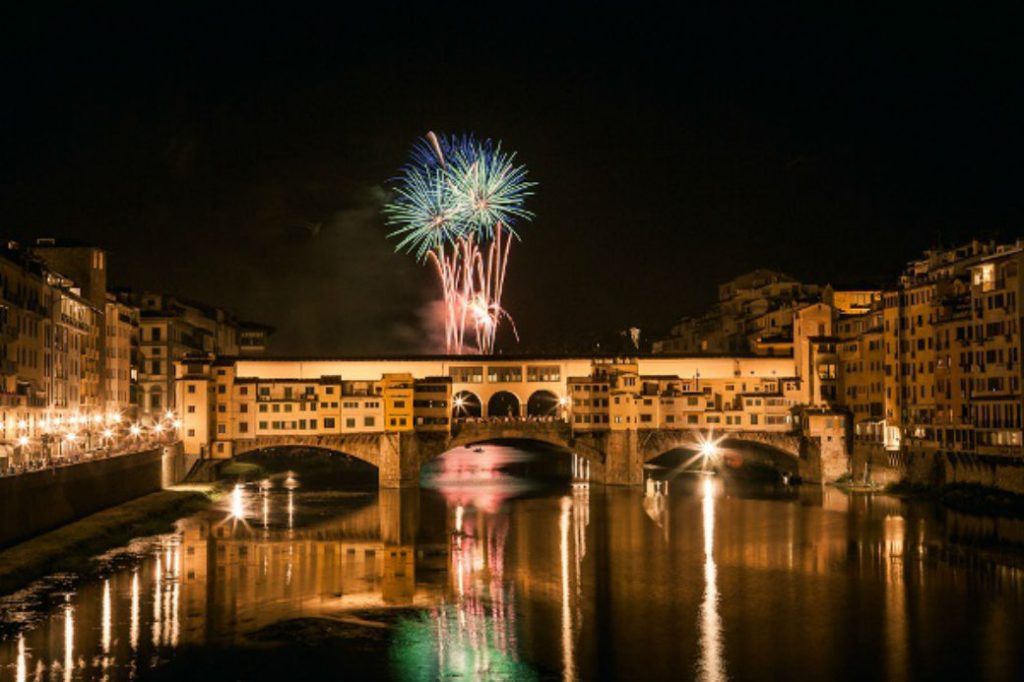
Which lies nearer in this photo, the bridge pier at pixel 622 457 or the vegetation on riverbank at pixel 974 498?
the vegetation on riverbank at pixel 974 498

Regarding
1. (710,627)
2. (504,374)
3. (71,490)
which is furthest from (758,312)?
(710,627)

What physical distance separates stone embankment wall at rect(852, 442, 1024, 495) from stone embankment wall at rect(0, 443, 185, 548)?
36375 millimetres

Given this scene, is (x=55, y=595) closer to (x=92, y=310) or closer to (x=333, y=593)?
(x=333, y=593)

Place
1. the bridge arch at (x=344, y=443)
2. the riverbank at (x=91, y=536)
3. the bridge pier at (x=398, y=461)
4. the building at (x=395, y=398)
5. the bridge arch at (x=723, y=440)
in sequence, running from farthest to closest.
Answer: the bridge arch at (x=723, y=440), the building at (x=395, y=398), the bridge arch at (x=344, y=443), the bridge pier at (x=398, y=461), the riverbank at (x=91, y=536)

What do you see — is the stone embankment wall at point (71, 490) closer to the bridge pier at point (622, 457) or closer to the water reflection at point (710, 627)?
the water reflection at point (710, 627)

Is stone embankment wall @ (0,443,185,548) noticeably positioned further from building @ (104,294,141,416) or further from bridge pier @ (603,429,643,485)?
bridge pier @ (603,429,643,485)

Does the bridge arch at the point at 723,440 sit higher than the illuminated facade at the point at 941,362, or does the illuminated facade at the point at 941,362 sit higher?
the illuminated facade at the point at 941,362

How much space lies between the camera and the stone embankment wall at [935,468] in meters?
46.2

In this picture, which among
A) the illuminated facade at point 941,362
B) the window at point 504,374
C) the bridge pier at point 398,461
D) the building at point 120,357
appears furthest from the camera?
the window at point 504,374

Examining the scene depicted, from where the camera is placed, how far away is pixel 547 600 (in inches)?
1233

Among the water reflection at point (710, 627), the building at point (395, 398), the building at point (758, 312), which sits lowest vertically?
the water reflection at point (710, 627)

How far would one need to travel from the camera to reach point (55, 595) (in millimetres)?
30141

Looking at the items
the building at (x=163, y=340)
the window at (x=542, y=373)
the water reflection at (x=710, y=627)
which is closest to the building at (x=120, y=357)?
the building at (x=163, y=340)

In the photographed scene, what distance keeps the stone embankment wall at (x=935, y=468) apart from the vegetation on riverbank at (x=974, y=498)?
38cm
